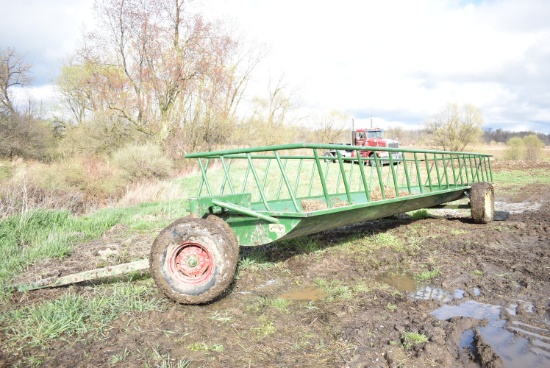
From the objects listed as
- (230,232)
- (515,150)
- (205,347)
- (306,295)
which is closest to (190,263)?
(230,232)

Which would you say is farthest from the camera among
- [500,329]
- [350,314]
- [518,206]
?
[518,206]

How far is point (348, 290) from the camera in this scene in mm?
4258

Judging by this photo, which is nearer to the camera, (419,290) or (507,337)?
(507,337)

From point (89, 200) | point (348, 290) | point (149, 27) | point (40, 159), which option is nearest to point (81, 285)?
point (348, 290)

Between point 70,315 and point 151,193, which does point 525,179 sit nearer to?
point 151,193

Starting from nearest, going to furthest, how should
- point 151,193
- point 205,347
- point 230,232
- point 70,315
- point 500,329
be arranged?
point 205,347
point 500,329
point 70,315
point 230,232
point 151,193

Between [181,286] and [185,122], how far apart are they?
60.8ft

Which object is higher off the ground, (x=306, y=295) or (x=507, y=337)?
(x=306, y=295)

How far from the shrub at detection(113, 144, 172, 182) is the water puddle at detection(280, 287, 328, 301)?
13.3 m

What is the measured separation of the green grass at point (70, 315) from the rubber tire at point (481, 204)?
21.4 feet

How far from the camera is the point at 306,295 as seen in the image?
421 centimetres

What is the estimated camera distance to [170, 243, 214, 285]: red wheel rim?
12.4 feet

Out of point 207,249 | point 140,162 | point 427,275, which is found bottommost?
point 427,275

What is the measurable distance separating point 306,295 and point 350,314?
2.33ft
